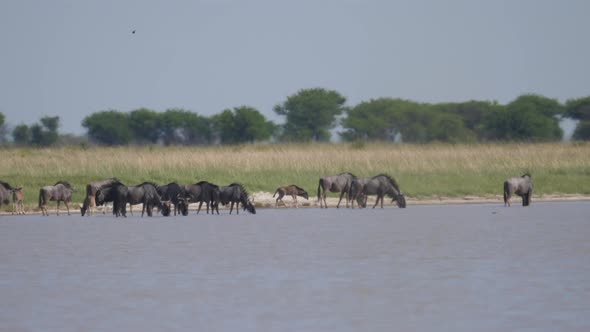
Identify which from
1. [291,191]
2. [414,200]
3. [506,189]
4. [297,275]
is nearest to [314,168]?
[414,200]

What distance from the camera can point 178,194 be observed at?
27422mm

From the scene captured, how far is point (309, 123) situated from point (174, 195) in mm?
57150

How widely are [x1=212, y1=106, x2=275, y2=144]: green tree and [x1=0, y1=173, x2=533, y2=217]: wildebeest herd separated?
43.6 m

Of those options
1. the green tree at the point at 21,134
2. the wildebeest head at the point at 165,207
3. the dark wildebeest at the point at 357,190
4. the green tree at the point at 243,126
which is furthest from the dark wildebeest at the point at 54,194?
the green tree at the point at 21,134

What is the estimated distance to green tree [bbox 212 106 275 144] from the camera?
243ft

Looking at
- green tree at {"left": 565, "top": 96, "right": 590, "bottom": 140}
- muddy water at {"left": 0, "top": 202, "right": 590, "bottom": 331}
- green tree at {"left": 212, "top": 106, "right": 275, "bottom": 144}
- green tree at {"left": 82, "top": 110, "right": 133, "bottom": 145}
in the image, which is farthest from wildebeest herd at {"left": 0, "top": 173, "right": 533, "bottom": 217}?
green tree at {"left": 82, "top": 110, "right": 133, "bottom": 145}

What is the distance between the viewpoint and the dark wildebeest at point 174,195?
89.0ft

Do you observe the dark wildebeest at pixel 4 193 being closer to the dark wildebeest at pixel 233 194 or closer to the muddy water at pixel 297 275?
the muddy water at pixel 297 275

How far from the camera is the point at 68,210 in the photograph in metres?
27.8

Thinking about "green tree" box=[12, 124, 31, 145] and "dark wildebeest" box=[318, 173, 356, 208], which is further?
"green tree" box=[12, 124, 31, 145]

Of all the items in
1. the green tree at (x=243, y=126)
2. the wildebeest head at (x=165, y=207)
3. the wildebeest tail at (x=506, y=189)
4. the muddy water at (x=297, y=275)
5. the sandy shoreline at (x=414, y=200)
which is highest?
the green tree at (x=243, y=126)

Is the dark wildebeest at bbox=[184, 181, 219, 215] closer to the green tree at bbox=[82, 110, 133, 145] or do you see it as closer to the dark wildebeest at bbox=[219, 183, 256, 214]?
the dark wildebeest at bbox=[219, 183, 256, 214]

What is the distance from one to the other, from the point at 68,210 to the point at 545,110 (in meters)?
57.8

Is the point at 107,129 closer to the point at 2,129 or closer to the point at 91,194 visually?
the point at 2,129
